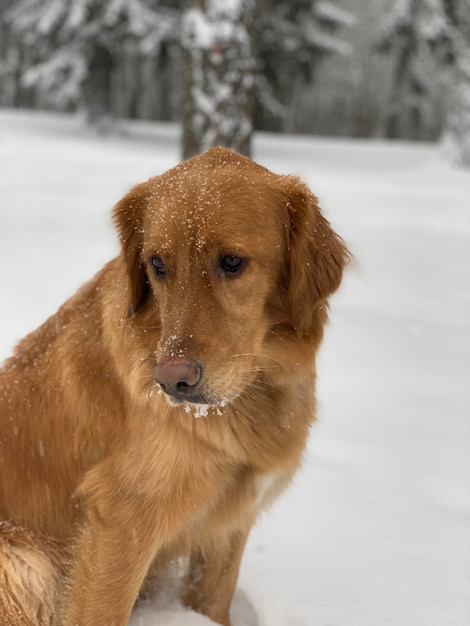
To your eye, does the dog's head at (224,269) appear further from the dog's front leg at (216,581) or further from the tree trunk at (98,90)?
the tree trunk at (98,90)

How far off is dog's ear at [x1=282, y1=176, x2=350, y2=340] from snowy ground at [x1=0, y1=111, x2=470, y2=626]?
120 cm

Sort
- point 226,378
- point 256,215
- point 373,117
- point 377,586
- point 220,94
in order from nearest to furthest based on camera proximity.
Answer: point 226,378, point 256,215, point 377,586, point 220,94, point 373,117

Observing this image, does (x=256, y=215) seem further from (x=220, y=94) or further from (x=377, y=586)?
(x=220, y=94)

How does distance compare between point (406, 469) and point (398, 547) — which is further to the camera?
point (406, 469)

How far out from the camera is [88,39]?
57.3 feet

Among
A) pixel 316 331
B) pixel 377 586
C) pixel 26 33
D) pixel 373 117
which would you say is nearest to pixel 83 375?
pixel 316 331

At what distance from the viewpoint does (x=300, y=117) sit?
4078 cm

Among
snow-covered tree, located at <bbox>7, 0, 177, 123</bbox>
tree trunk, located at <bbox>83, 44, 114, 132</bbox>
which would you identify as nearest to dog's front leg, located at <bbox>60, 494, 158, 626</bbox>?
snow-covered tree, located at <bbox>7, 0, 177, 123</bbox>

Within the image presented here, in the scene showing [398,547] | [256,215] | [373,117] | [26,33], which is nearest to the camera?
[256,215]

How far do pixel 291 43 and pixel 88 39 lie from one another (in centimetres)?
562

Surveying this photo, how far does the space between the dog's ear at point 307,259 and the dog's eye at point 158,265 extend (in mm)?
404

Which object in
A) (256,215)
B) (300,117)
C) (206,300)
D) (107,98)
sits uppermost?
(256,215)

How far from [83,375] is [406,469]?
2092 millimetres

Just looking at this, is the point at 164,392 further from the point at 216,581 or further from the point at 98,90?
the point at 98,90
